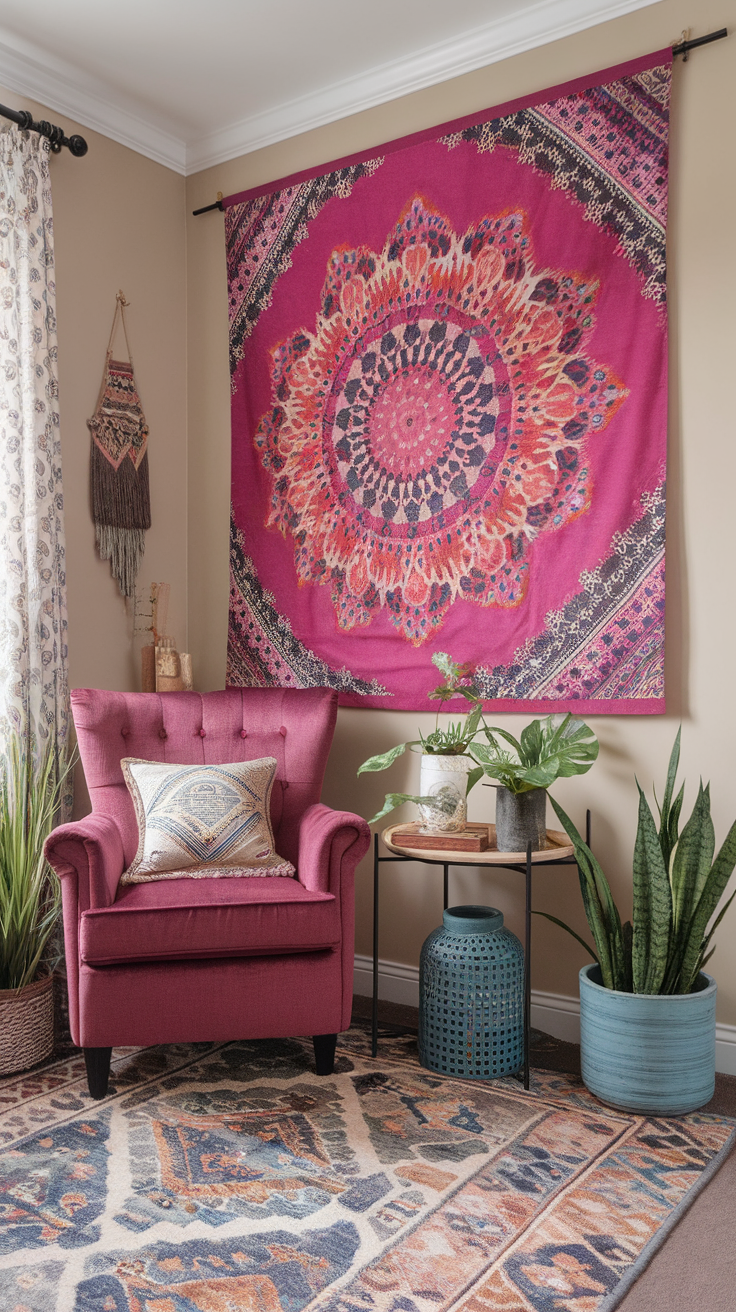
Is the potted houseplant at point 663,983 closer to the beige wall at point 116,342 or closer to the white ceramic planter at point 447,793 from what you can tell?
the white ceramic planter at point 447,793

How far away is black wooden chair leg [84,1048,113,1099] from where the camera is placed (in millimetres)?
2305

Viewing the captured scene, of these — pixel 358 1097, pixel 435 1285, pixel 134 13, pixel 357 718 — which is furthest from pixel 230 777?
pixel 134 13

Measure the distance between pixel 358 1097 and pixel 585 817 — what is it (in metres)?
0.94

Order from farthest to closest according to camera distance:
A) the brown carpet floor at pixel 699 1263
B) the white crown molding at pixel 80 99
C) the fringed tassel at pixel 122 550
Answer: the fringed tassel at pixel 122 550
the white crown molding at pixel 80 99
the brown carpet floor at pixel 699 1263

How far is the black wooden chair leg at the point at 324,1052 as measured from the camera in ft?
7.91

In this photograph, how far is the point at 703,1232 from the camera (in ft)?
5.86

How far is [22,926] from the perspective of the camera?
100 inches

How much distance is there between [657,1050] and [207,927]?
1.06 meters

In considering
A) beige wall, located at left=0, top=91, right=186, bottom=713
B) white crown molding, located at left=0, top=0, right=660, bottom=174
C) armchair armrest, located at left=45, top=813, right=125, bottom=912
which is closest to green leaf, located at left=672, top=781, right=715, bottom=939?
armchair armrest, located at left=45, top=813, right=125, bottom=912

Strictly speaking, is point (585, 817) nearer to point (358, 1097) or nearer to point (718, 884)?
point (718, 884)

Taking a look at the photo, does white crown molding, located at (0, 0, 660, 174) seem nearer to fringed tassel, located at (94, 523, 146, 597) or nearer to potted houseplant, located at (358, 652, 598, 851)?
fringed tassel, located at (94, 523, 146, 597)

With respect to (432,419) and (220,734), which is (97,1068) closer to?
(220,734)

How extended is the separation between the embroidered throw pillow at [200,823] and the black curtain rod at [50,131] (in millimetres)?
1909

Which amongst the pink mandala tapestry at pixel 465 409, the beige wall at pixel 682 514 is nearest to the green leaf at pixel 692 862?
the beige wall at pixel 682 514
